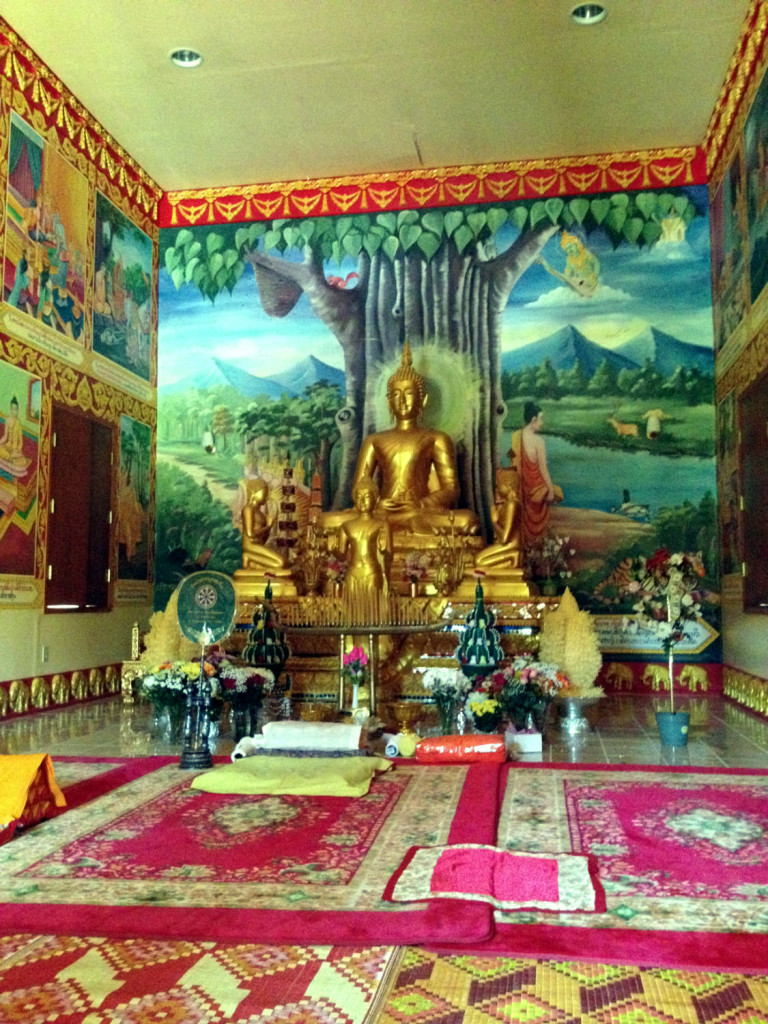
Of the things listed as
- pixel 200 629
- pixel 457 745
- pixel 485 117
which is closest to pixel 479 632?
pixel 457 745

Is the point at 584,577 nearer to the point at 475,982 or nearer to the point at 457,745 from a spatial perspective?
the point at 457,745

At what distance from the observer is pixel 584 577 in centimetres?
1034

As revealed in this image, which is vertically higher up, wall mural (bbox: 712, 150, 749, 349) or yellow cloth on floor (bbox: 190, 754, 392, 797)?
wall mural (bbox: 712, 150, 749, 349)

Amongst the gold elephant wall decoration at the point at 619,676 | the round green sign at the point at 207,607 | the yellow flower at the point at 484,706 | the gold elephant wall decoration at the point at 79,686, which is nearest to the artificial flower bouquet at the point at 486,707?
the yellow flower at the point at 484,706

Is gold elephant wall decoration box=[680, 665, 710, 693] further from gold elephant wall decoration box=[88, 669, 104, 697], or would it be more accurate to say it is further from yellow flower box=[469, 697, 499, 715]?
gold elephant wall decoration box=[88, 669, 104, 697]

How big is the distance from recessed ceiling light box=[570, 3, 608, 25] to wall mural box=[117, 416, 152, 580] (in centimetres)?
609

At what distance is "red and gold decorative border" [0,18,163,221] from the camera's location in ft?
27.0

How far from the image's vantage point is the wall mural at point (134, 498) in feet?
33.7

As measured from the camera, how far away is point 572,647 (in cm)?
765

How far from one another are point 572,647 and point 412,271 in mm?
5463

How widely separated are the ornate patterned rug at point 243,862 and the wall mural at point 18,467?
3355 millimetres

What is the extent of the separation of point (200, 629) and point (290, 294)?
621 centimetres

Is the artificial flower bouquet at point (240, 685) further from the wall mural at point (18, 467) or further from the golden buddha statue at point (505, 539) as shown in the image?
the golden buddha statue at point (505, 539)

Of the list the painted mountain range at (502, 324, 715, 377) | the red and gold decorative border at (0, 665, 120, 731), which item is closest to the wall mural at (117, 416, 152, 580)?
the red and gold decorative border at (0, 665, 120, 731)
